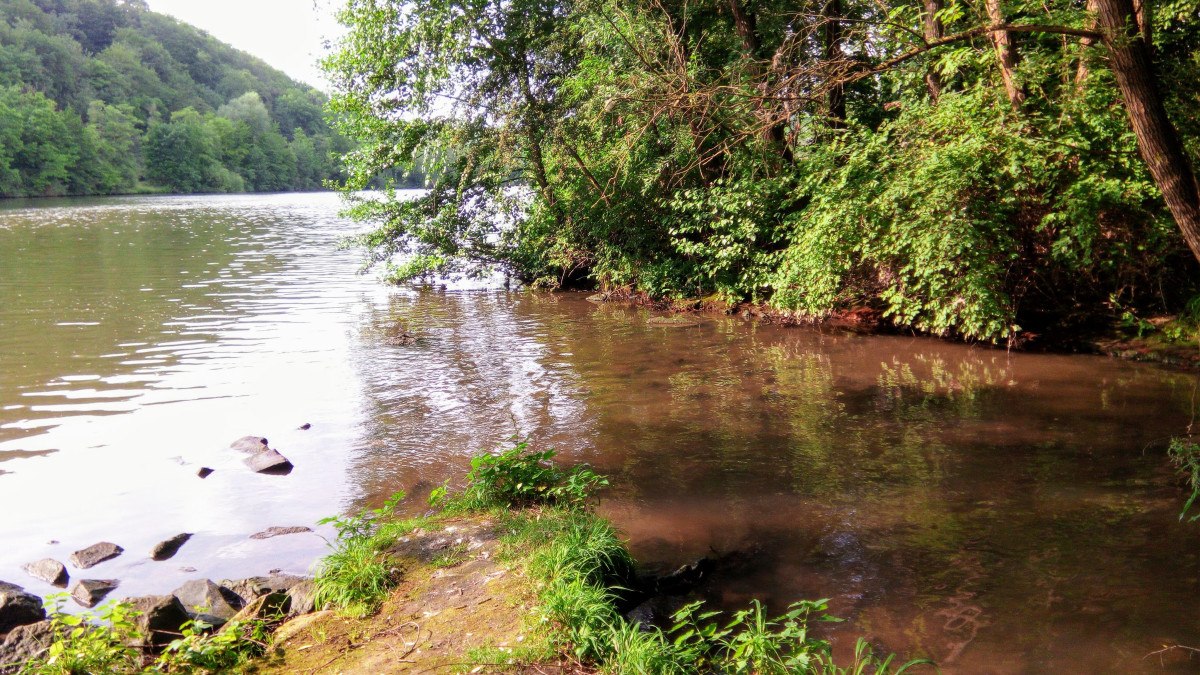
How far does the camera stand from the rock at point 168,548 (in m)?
6.53

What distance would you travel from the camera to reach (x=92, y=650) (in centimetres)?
414

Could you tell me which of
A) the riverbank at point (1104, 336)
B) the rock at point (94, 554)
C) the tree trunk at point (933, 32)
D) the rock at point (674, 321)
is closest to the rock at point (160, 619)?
the rock at point (94, 554)

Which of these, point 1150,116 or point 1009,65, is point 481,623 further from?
point 1009,65

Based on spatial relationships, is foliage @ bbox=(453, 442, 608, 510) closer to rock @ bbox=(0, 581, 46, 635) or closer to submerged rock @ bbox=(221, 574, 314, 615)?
submerged rock @ bbox=(221, 574, 314, 615)

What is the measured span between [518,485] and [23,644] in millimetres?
3403

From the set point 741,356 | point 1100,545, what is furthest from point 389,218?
point 1100,545

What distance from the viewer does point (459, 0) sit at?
61.4 feet

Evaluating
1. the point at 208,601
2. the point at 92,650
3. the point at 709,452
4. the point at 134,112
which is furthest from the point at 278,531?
the point at 134,112

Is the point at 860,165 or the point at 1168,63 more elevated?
the point at 1168,63

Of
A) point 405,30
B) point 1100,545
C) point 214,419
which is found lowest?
point 214,419

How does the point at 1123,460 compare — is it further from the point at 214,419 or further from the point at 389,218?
the point at 389,218

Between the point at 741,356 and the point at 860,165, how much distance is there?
12.8ft

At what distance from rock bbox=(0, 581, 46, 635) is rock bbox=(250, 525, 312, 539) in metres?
1.74

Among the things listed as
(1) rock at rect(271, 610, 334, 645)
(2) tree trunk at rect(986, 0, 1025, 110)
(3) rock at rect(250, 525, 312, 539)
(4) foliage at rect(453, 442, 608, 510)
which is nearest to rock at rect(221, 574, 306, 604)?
(1) rock at rect(271, 610, 334, 645)
